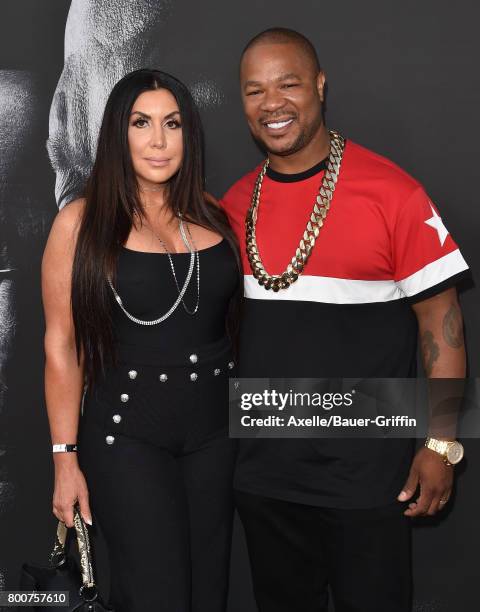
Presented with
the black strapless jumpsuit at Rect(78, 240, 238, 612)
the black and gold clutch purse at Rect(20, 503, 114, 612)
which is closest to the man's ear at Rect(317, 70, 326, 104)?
the black strapless jumpsuit at Rect(78, 240, 238, 612)

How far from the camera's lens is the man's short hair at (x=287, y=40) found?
271cm

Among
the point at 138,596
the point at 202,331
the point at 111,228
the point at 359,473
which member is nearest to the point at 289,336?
the point at 202,331

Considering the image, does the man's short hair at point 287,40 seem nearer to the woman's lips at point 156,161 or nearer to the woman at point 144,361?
the woman at point 144,361

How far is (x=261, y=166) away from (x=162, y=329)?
710 millimetres

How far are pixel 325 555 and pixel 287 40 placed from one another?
1655 millimetres

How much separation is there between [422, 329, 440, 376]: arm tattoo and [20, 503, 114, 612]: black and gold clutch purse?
115 centimetres

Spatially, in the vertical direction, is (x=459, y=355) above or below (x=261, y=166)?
below

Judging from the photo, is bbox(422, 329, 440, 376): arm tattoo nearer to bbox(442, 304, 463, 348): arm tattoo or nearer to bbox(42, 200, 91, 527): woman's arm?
bbox(442, 304, 463, 348): arm tattoo

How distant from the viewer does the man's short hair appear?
8.89ft

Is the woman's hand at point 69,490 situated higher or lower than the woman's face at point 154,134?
lower

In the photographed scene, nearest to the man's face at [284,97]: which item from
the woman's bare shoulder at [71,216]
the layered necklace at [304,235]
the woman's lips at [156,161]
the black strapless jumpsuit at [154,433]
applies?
the layered necklace at [304,235]

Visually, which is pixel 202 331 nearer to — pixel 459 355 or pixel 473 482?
pixel 459 355

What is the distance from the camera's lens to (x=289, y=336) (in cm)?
266

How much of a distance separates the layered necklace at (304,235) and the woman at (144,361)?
0.26 feet
